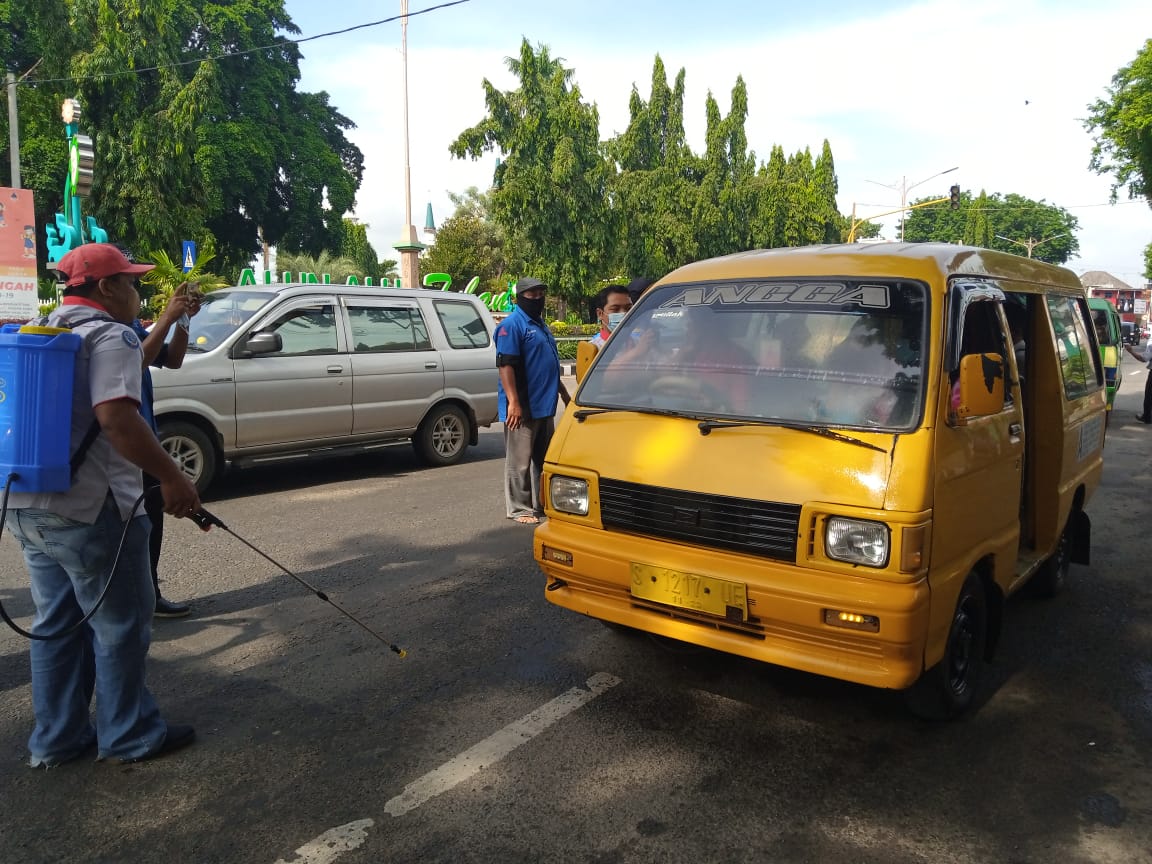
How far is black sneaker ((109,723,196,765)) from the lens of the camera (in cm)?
328

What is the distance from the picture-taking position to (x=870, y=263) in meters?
3.89

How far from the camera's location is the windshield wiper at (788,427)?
10.9 feet

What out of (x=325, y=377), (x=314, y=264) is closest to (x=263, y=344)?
(x=325, y=377)

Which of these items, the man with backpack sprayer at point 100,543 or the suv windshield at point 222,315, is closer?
the man with backpack sprayer at point 100,543

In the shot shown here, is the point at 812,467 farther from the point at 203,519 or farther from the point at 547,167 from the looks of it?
the point at 547,167

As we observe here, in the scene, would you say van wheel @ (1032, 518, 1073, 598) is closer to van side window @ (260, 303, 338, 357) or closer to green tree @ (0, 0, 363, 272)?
van side window @ (260, 303, 338, 357)

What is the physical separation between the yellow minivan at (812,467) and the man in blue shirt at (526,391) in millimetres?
2483

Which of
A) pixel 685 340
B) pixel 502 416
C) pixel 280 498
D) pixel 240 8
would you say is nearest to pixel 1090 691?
pixel 685 340

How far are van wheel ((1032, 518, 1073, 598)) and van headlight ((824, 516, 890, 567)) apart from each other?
2.52m

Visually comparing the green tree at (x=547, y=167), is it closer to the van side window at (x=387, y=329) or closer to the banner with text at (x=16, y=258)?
the banner with text at (x=16, y=258)

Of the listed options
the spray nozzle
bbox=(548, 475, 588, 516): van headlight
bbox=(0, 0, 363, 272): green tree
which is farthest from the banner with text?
bbox=(0, 0, 363, 272): green tree

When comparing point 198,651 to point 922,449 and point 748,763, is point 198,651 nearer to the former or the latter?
point 748,763

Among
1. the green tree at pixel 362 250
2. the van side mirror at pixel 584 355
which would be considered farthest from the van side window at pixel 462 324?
the green tree at pixel 362 250

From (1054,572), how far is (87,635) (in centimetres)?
502
